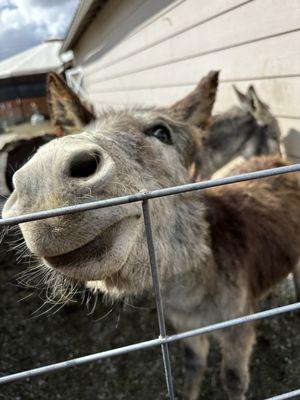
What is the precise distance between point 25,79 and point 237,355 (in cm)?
2434

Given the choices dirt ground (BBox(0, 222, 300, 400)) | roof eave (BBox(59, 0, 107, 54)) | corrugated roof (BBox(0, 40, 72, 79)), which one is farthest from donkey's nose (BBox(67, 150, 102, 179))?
corrugated roof (BBox(0, 40, 72, 79))

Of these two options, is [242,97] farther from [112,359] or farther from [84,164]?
[84,164]

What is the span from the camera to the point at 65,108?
2510 mm

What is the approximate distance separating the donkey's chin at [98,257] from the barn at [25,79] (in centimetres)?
2180

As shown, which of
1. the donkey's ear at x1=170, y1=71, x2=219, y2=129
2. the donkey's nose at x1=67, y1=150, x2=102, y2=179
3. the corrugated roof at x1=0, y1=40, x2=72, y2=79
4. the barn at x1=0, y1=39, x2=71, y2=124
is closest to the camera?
the donkey's nose at x1=67, y1=150, x2=102, y2=179

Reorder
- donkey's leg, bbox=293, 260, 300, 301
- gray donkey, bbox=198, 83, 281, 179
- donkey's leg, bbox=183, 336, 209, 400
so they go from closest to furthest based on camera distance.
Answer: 1. donkey's leg, bbox=183, 336, 209, 400
2. donkey's leg, bbox=293, 260, 300, 301
3. gray donkey, bbox=198, 83, 281, 179

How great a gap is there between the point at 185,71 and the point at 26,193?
398 cm

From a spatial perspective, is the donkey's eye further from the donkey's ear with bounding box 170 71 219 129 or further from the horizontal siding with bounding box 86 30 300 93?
the horizontal siding with bounding box 86 30 300 93

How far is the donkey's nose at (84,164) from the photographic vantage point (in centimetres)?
107

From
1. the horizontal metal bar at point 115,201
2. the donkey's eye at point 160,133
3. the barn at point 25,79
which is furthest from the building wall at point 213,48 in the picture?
the barn at point 25,79

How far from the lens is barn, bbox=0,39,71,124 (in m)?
21.8

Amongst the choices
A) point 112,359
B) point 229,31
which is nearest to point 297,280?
point 112,359

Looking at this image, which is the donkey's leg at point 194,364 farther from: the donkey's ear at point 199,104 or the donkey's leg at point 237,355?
the donkey's ear at point 199,104

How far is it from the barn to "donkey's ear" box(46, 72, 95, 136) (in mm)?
20145
